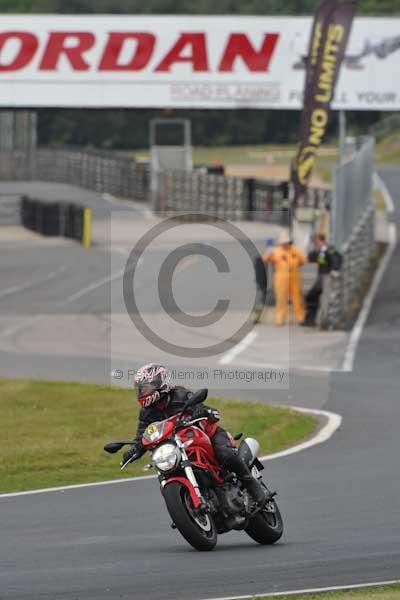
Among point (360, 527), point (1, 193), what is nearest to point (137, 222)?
point (1, 193)

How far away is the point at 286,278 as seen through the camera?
29.0m

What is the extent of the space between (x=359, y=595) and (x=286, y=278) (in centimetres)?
2051

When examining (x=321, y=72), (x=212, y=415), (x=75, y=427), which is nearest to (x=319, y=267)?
Answer: (x=321, y=72)

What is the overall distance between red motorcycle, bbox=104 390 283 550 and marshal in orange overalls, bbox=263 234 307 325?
59.4 feet

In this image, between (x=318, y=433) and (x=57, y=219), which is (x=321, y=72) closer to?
(x=57, y=219)

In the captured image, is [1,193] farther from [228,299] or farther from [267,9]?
[267,9]

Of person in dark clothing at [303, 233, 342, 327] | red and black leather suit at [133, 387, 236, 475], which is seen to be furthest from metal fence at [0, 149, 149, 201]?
red and black leather suit at [133, 387, 236, 475]

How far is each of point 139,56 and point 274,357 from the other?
18.3 meters

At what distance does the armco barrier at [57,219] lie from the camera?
141ft

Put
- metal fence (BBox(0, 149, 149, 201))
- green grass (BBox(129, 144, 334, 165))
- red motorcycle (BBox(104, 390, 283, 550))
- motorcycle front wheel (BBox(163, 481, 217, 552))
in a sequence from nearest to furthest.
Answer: motorcycle front wheel (BBox(163, 481, 217, 552)) → red motorcycle (BBox(104, 390, 283, 550)) → metal fence (BBox(0, 149, 149, 201)) → green grass (BBox(129, 144, 334, 165))

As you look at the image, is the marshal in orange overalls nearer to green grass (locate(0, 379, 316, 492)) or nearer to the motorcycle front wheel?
green grass (locate(0, 379, 316, 492))

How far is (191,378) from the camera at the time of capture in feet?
75.8

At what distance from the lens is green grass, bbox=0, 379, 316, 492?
604 inches

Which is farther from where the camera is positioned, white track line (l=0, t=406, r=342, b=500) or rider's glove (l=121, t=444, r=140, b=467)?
white track line (l=0, t=406, r=342, b=500)
